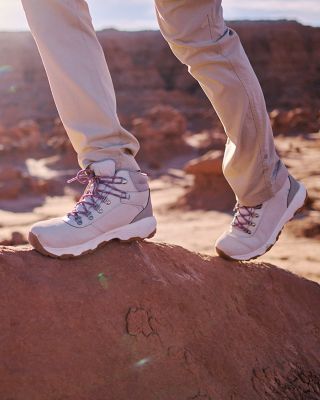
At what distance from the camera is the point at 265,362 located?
165 centimetres

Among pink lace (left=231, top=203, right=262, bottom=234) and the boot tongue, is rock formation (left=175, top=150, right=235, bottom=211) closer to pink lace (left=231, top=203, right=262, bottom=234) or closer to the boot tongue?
pink lace (left=231, top=203, right=262, bottom=234)

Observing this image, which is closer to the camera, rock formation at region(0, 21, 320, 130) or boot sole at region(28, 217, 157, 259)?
boot sole at region(28, 217, 157, 259)

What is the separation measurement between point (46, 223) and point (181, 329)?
0.52m

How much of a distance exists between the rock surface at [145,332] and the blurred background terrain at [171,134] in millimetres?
1202

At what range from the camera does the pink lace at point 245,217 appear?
1.90 meters

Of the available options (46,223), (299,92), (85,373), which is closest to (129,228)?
(46,223)

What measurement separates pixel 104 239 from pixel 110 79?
0.51m

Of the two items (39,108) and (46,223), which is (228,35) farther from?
(39,108)

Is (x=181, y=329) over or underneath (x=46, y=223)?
underneath

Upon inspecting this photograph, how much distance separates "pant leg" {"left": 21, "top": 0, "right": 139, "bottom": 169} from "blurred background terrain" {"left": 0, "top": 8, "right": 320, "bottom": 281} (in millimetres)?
1690

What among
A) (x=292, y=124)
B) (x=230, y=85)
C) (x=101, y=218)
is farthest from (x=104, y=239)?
(x=292, y=124)

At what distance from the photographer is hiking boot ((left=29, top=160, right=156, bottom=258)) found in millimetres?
1581

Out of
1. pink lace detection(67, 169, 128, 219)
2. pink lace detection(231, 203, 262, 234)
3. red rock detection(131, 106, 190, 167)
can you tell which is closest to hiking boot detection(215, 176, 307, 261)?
pink lace detection(231, 203, 262, 234)

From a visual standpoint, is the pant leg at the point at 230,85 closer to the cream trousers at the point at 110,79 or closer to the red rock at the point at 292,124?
the cream trousers at the point at 110,79
